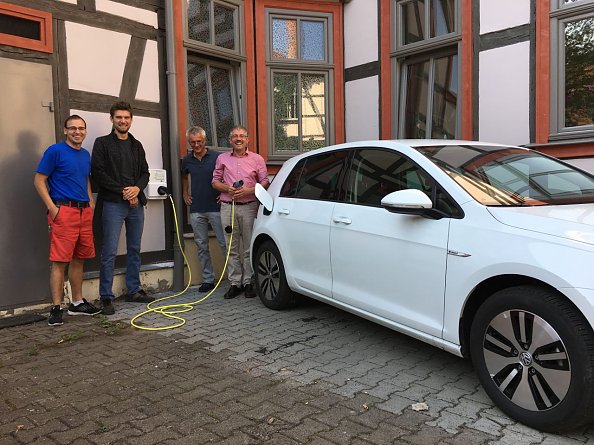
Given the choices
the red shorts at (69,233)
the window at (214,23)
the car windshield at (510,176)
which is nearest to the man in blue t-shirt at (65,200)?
the red shorts at (69,233)

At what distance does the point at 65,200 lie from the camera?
4.86 metres

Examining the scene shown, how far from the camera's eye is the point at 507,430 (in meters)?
2.73

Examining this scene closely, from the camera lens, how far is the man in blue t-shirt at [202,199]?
20.2ft

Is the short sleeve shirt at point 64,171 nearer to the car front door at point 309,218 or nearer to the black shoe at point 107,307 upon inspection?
the black shoe at point 107,307

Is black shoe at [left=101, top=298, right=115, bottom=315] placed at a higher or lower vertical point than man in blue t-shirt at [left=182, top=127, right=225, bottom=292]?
lower

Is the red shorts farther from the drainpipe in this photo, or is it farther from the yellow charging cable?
the drainpipe

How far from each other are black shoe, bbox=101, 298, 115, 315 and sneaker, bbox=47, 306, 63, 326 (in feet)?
1.58

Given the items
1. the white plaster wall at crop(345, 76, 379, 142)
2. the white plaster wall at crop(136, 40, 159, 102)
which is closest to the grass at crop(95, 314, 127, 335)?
the white plaster wall at crop(136, 40, 159, 102)

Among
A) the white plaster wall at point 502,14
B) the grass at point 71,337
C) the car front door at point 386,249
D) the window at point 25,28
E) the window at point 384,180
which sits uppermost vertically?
the white plaster wall at point 502,14

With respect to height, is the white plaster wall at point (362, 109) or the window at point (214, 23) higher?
the window at point (214, 23)

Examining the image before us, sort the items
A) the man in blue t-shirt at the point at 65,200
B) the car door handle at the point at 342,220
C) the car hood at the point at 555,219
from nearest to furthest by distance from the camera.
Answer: the car hood at the point at 555,219 < the car door handle at the point at 342,220 < the man in blue t-shirt at the point at 65,200

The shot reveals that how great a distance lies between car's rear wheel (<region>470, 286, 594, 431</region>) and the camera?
8.05 ft

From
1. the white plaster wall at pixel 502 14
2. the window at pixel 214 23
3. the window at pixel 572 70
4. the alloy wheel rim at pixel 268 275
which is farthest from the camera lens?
the window at pixel 214 23

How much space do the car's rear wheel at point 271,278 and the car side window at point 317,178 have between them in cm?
61
